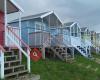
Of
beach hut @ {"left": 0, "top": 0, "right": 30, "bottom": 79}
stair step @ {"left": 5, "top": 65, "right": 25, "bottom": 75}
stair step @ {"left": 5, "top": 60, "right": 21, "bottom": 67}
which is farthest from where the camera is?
stair step @ {"left": 5, "top": 60, "right": 21, "bottom": 67}

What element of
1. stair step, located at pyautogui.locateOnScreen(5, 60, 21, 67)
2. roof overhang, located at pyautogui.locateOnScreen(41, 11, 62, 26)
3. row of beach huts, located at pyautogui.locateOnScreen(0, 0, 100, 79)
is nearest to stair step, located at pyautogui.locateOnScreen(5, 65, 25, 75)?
row of beach huts, located at pyautogui.locateOnScreen(0, 0, 100, 79)

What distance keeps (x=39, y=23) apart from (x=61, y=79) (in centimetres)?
1488

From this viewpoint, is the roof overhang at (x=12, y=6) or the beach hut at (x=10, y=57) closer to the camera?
the beach hut at (x=10, y=57)

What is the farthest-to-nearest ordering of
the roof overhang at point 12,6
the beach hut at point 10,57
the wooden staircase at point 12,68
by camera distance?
the roof overhang at point 12,6
the wooden staircase at point 12,68
the beach hut at point 10,57

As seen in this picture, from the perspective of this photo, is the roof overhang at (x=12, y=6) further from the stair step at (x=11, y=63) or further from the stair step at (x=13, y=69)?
the stair step at (x=13, y=69)

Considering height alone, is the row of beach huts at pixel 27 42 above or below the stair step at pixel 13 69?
above

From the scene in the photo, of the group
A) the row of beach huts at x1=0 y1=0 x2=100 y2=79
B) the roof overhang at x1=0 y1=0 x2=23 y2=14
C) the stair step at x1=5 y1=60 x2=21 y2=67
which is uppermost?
the roof overhang at x1=0 y1=0 x2=23 y2=14

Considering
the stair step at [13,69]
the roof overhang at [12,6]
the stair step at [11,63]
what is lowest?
the stair step at [13,69]

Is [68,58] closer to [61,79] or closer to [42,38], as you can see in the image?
[42,38]

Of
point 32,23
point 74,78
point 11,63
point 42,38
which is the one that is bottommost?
point 74,78

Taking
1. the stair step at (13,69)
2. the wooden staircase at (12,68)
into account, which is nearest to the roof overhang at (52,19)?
the wooden staircase at (12,68)

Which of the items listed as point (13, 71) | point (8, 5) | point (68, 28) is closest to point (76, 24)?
point (68, 28)

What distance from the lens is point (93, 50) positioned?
3566 cm

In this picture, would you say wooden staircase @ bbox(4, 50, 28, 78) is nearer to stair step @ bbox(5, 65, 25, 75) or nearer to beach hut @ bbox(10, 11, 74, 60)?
stair step @ bbox(5, 65, 25, 75)
